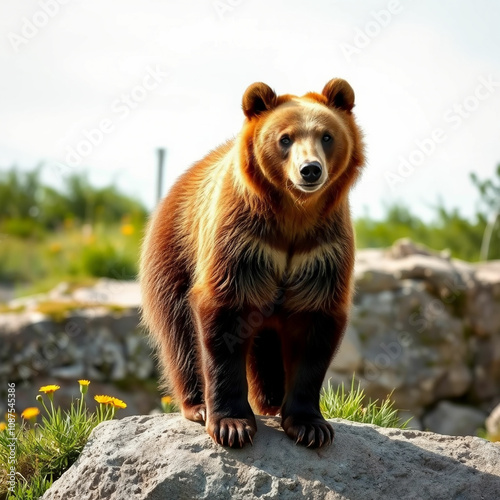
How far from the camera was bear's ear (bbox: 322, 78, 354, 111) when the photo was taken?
4.46 metres

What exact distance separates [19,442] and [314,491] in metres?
1.89

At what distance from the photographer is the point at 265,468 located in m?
4.08

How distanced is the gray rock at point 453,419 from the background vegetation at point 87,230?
391 cm

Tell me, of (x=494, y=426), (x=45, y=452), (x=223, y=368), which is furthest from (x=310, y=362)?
(x=494, y=426)

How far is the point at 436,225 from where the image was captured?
1559 cm

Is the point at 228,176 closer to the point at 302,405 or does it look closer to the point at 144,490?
the point at 302,405

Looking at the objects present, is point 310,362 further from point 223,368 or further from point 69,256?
point 69,256

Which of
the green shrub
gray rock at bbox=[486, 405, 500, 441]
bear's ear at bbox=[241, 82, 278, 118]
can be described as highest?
bear's ear at bbox=[241, 82, 278, 118]

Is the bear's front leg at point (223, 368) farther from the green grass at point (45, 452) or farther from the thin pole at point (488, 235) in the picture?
the thin pole at point (488, 235)

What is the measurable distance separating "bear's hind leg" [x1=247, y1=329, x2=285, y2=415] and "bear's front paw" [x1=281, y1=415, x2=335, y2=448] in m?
0.61

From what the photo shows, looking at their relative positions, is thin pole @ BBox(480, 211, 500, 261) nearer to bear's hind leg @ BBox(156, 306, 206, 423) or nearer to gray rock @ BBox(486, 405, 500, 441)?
gray rock @ BBox(486, 405, 500, 441)

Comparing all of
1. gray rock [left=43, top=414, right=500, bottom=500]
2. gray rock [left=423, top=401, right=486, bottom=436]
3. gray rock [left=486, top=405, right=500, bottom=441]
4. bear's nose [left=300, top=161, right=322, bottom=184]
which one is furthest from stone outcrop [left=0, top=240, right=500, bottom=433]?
bear's nose [left=300, top=161, right=322, bottom=184]

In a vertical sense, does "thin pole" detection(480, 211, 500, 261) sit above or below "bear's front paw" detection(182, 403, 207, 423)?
above

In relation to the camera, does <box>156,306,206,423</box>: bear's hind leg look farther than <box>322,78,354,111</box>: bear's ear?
Yes
